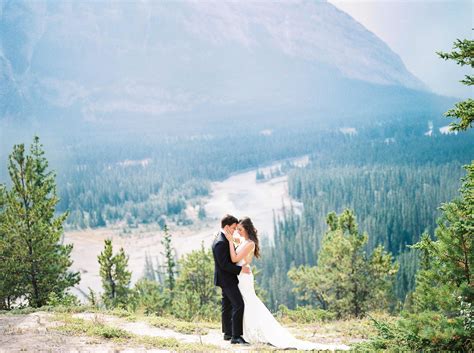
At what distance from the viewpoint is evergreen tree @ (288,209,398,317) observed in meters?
29.1

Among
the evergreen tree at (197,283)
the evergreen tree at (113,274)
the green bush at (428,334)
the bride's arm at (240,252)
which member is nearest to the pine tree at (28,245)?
the evergreen tree at (113,274)

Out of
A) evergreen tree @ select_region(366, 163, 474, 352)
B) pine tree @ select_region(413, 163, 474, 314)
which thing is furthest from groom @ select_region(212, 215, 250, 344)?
pine tree @ select_region(413, 163, 474, 314)

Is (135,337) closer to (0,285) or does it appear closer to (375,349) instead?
(375,349)

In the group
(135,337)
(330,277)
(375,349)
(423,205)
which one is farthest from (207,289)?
(423,205)

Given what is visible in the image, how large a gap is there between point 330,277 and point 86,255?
101668 mm

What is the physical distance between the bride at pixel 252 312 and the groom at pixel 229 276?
0.14m

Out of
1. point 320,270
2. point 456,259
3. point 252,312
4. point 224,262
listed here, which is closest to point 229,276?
point 224,262

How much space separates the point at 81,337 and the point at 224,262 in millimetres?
4707

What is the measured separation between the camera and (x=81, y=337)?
539 inches

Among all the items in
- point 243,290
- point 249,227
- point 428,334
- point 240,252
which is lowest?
point 243,290

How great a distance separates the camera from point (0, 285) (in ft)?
74.9

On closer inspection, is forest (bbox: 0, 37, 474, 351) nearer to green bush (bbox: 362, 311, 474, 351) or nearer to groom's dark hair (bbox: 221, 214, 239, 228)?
green bush (bbox: 362, 311, 474, 351)

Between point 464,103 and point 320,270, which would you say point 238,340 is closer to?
point 464,103

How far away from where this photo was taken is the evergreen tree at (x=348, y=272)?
29078 millimetres
